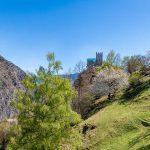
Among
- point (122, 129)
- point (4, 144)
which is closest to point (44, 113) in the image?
point (122, 129)

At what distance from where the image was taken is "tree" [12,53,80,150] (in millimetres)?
33844

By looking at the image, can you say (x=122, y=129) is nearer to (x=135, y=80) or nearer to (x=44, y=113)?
(x=44, y=113)

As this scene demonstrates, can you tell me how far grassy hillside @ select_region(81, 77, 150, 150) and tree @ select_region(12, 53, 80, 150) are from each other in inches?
276

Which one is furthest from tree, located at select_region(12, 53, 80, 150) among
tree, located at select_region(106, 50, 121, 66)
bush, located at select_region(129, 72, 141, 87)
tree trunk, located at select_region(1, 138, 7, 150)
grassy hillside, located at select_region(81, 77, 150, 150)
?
tree, located at select_region(106, 50, 121, 66)

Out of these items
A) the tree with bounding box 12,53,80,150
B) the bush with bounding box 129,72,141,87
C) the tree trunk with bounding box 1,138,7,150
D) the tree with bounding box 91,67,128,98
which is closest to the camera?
the tree with bounding box 12,53,80,150

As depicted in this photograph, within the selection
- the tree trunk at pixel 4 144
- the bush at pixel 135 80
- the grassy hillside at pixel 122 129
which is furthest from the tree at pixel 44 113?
the tree trunk at pixel 4 144

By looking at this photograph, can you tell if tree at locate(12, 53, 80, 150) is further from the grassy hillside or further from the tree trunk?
the tree trunk

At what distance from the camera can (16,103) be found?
34.8 metres

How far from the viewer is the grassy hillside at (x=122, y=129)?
129ft

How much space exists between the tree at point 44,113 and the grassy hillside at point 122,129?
700cm

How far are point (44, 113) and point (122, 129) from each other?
1477cm

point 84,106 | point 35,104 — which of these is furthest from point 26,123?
point 84,106

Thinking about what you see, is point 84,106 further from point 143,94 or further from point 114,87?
point 143,94

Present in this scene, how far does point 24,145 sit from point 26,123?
7.32 ft
